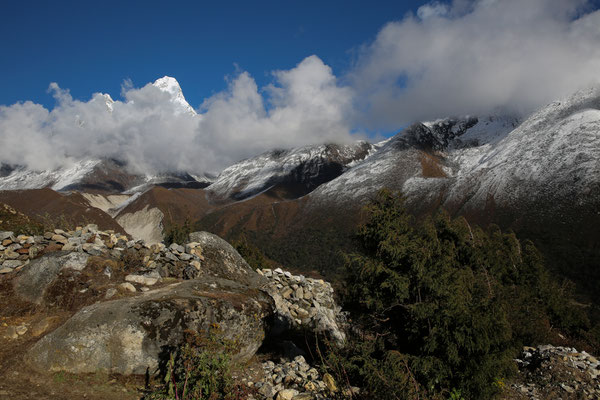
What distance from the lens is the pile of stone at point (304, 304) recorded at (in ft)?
47.5

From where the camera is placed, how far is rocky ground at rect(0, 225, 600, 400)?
7.71m

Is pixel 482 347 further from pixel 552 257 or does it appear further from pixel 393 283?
pixel 552 257

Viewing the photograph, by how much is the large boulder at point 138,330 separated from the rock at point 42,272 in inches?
114

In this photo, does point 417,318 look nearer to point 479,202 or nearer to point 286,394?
point 286,394

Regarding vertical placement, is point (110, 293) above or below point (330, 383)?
above

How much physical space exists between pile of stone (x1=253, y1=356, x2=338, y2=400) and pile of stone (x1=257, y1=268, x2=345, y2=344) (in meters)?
→ 3.51

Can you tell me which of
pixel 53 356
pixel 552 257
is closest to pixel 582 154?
pixel 552 257

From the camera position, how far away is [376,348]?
9945 mm

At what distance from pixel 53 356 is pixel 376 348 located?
8.36 metres

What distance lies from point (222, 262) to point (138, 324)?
682 cm

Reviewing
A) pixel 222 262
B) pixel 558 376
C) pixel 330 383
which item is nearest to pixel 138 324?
pixel 330 383

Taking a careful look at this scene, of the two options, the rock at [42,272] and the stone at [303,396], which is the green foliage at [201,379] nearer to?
the stone at [303,396]

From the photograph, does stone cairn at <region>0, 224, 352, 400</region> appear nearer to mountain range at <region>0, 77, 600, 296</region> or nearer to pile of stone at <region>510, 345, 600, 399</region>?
pile of stone at <region>510, 345, 600, 399</region>

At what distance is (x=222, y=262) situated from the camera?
15219 mm
